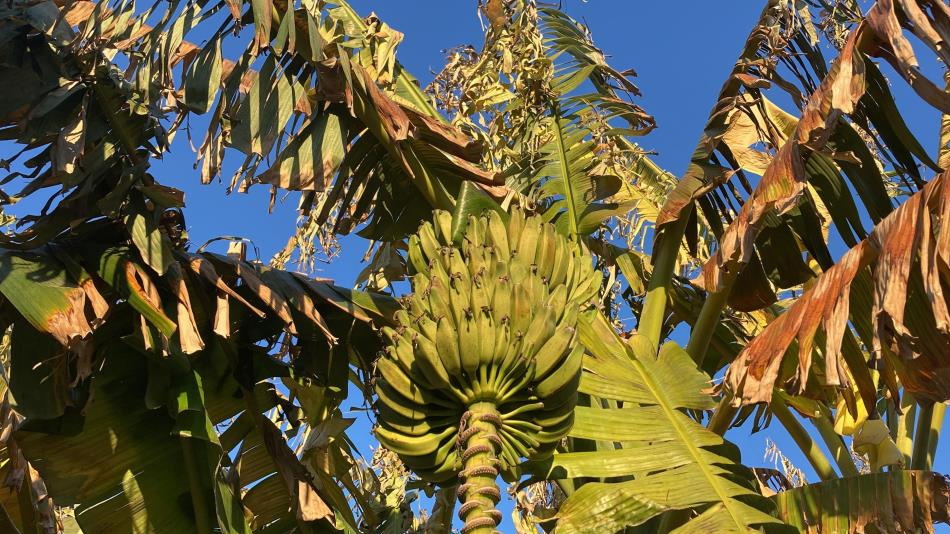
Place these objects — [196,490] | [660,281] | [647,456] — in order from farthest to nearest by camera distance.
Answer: [660,281] → [196,490] → [647,456]

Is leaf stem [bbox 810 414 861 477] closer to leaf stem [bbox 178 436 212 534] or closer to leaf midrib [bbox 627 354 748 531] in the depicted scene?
leaf midrib [bbox 627 354 748 531]

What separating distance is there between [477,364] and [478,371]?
1.6 inches

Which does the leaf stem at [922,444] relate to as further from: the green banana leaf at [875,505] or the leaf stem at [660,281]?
the leaf stem at [660,281]

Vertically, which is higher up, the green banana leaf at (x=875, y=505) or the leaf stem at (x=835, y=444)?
the leaf stem at (x=835, y=444)

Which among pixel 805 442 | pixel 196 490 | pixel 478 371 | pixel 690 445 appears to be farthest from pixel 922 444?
pixel 196 490

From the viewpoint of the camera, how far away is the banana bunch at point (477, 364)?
83.1 inches

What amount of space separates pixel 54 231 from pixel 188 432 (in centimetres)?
77

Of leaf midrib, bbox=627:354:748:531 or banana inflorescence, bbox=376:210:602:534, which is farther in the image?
leaf midrib, bbox=627:354:748:531

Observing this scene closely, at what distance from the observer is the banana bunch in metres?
2.11

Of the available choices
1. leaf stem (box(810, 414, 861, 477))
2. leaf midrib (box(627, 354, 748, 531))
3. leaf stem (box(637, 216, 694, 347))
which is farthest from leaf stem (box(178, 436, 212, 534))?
leaf stem (box(810, 414, 861, 477))

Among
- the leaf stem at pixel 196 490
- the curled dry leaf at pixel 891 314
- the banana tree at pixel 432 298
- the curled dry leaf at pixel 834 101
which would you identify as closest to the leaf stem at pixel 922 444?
the banana tree at pixel 432 298

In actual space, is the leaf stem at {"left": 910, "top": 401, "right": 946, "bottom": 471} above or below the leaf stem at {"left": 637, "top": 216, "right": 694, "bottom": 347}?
below

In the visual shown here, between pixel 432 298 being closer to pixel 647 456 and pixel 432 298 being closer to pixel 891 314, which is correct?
pixel 647 456

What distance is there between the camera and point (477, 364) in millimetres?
2098
